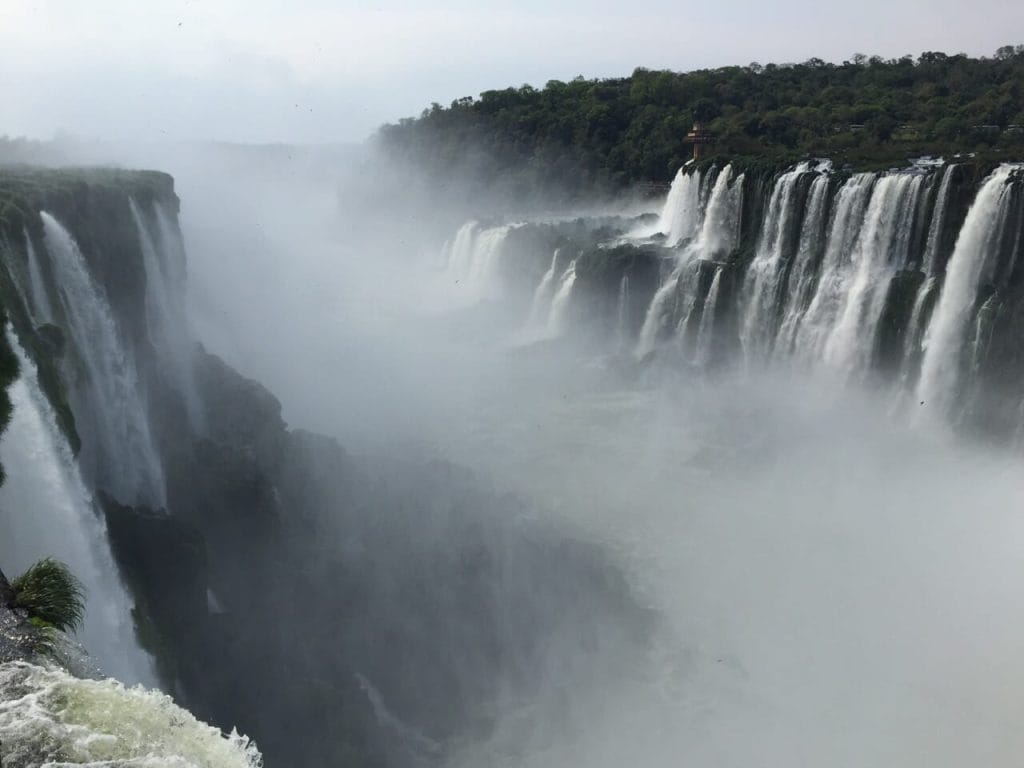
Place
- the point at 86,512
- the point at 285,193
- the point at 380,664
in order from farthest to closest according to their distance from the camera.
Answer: the point at 285,193, the point at 380,664, the point at 86,512

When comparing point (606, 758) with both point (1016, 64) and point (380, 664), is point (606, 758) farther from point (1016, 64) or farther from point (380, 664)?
point (1016, 64)

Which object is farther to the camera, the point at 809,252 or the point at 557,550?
the point at 809,252

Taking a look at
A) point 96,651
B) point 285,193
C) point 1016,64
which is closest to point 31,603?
point 96,651

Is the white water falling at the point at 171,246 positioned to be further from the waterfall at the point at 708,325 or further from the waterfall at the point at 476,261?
the waterfall at the point at 476,261

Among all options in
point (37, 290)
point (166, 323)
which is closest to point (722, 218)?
point (166, 323)

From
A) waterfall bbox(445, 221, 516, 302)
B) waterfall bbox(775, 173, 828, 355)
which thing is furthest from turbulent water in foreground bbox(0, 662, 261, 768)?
waterfall bbox(445, 221, 516, 302)

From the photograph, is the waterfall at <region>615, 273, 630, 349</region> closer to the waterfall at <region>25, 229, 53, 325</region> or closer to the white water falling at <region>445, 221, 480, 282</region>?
the white water falling at <region>445, 221, 480, 282</region>
